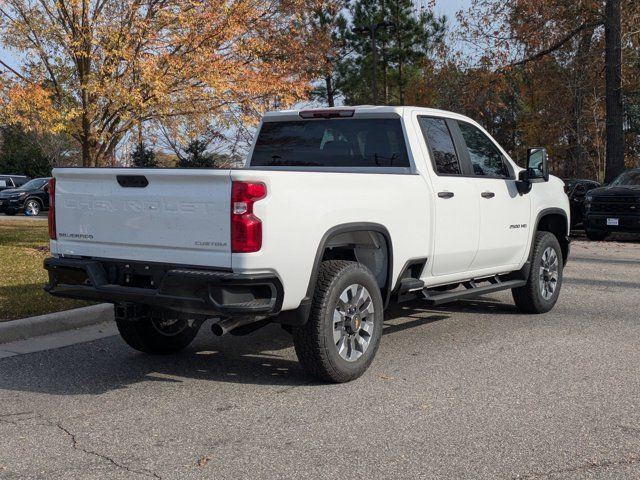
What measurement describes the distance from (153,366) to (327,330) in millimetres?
1635

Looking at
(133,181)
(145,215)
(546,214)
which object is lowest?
(546,214)

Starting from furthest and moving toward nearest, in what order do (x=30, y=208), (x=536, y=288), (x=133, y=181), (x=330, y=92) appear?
1. (x=330, y=92)
2. (x=30, y=208)
3. (x=536, y=288)
4. (x=133, y=181)

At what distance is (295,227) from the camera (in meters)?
5.03

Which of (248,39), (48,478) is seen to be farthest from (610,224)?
(48,478)

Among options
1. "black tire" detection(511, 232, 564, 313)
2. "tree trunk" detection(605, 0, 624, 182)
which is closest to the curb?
"black tire" detection(511, 232, 564, 313)

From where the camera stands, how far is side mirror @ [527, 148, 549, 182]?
7.62 metres

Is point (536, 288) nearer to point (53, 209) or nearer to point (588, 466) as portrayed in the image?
point (588, 466)

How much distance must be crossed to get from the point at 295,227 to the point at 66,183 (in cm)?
183

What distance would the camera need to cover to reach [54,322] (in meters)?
7.18

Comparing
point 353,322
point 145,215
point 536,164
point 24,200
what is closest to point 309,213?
point 353,322

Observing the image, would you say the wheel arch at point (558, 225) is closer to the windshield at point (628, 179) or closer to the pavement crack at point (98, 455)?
the pavement crack at point (98, 455)

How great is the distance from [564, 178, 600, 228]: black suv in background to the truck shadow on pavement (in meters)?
15.0

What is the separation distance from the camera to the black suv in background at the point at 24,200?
31016 millimetres

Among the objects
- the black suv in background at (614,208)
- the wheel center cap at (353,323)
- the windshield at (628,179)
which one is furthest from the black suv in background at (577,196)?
the wheel center cap at (353,323)
